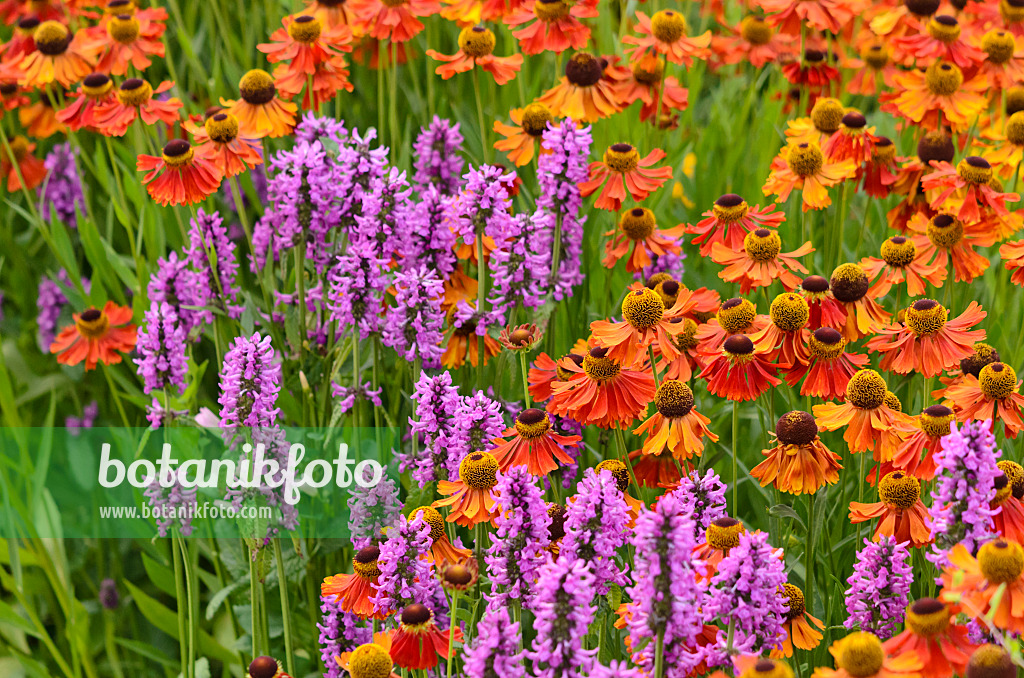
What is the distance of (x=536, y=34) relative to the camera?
2.75 meters

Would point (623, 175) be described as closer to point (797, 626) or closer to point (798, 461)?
point (798, 461)

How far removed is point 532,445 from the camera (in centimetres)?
183

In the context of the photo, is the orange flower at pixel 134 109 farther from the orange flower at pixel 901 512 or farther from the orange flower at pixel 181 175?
the orange flower at pixel 901 512

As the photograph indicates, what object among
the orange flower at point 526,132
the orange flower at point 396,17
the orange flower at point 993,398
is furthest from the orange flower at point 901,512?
the orange flower at point 396,17

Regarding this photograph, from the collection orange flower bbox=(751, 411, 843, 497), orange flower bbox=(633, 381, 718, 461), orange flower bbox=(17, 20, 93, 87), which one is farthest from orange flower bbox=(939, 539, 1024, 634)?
orange flower bbox=(17, 20, 93, 87)

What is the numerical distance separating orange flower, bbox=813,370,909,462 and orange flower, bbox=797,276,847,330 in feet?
0.82

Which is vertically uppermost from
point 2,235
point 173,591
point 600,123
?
point 600,123

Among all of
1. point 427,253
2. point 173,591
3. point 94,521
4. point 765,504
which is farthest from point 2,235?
point 765,504

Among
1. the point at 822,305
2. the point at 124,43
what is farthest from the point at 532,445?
the point at 124,43

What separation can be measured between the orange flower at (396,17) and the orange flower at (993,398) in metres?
1.68

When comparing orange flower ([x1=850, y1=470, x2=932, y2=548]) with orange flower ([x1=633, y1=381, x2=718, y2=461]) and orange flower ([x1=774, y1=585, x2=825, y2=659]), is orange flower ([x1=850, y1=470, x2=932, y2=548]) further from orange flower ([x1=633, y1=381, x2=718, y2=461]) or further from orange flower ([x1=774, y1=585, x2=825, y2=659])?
orange flower ([x1=633, y1=381, x2=718, y2=461])

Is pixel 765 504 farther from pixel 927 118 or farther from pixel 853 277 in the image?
pixel 927 118

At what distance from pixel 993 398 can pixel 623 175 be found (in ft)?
3.31

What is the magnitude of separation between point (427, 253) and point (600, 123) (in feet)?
4.86
